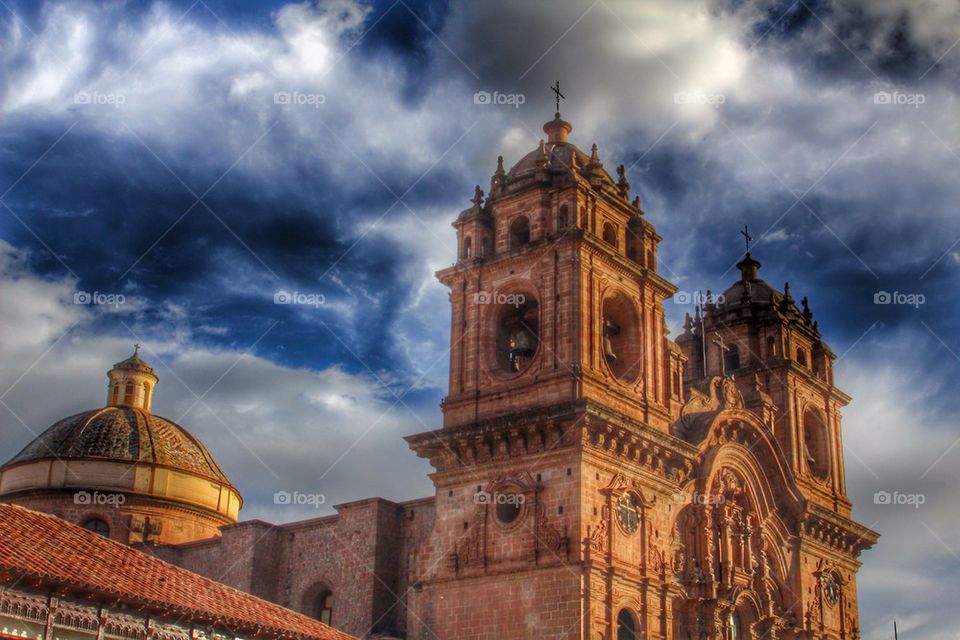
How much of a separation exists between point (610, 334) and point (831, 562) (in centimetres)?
1208

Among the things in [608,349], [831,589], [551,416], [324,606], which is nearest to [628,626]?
[551,416]

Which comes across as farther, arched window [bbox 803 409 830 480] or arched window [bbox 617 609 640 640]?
arched window [bbox 803 409 830 480]

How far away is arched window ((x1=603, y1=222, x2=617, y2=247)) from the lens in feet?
113

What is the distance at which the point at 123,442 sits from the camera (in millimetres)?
44812

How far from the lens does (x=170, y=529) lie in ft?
143

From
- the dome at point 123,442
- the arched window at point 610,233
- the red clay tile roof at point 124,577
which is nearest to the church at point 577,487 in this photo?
the arched window at point 610,233

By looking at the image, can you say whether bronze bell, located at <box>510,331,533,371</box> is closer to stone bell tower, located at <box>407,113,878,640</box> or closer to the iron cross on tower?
stone bell tower, located at <box>407,113,878,640</box>

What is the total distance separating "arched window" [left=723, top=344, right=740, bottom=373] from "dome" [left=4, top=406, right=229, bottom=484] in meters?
19.3

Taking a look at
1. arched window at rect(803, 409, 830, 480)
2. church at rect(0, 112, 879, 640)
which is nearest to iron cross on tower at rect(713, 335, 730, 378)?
church at rect(0, 112, 879, 640)

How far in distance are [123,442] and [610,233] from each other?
68.2 feet

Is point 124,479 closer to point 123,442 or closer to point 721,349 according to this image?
point 123,442

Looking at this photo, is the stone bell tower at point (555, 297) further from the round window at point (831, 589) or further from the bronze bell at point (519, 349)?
the round window at point (831, 589)

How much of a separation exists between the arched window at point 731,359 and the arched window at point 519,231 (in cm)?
1188

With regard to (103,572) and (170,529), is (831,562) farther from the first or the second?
(103,572)
